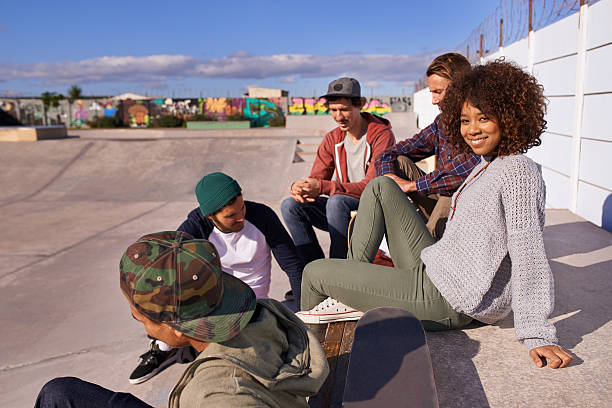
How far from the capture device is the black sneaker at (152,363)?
8.70 ft

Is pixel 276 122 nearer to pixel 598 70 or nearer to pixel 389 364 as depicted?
pixel 598 70

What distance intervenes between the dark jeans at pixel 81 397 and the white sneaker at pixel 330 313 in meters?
1.02

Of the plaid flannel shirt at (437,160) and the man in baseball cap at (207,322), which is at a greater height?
the plaid flannel shirt at (437,160)

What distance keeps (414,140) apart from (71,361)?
8.93 feet

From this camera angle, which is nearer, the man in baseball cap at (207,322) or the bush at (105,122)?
the man in baseball cap at (207,322)

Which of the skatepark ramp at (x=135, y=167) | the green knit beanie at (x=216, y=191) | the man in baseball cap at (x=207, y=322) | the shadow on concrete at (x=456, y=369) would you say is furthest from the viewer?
the skatepark ramp at (x=135, y=167)

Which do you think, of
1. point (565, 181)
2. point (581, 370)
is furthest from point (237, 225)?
point (565, 181)

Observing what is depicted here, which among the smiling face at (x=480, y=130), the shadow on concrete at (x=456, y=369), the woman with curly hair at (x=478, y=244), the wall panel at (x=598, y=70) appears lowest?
the shadow on concrete at (x=456, y=369)

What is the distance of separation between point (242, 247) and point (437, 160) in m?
1.45

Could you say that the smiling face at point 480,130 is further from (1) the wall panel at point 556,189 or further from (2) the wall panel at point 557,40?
(1) the wall panel at point 556,189

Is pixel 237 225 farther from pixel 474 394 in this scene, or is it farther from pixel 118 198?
pixel 118 198

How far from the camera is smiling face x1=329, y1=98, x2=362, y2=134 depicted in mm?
3262

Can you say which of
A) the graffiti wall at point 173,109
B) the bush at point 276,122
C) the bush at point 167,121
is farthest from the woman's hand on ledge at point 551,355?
the bush at point 167,121

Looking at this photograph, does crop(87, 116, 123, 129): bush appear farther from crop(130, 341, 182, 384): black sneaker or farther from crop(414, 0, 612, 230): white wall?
crop(130, 341, 182, 384): black sneaker
